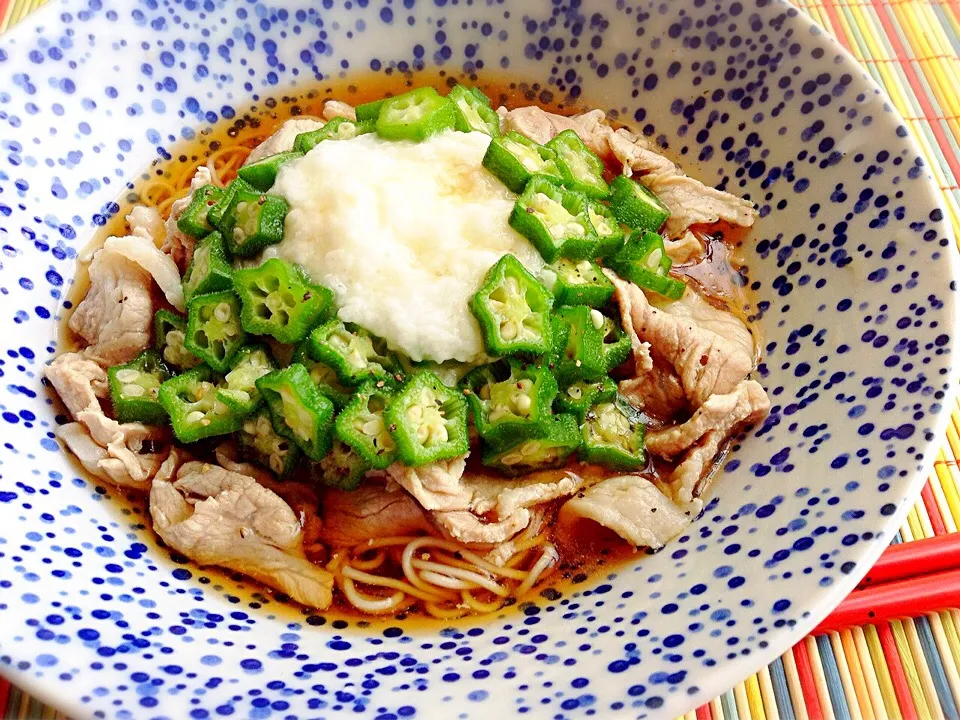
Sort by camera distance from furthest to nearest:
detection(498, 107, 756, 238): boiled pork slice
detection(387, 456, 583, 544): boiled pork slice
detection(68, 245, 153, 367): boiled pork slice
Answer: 1. detection(498, 107, 756, 238): boiled pork slice
2. detection(68, 245, 153, 367): boiled pork slice
3. detection(387, 456, 583, 544): boiled pork slice

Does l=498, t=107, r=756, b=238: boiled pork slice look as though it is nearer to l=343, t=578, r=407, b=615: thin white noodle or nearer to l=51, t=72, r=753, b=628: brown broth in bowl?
l=51, t=72, r=753, b=628: brown broth in bowl

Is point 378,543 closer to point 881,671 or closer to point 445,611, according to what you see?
point 445,611

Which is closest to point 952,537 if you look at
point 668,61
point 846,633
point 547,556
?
point 846,633

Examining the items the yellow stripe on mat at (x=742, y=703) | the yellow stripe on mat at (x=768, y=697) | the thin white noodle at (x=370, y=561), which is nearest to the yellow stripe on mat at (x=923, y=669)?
the yellow stripe on mat at (x=768, y=697)

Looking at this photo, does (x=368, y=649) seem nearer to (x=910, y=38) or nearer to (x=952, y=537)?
(x=952, y=537)

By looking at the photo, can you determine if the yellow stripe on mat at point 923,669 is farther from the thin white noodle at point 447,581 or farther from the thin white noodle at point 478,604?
the thin white noodle at point 447,581

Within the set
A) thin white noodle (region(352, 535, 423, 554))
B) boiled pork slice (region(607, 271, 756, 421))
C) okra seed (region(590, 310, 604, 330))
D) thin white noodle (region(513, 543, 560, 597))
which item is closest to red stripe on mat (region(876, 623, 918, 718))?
boiled pork slice (region(607, 271, 756, 421))
